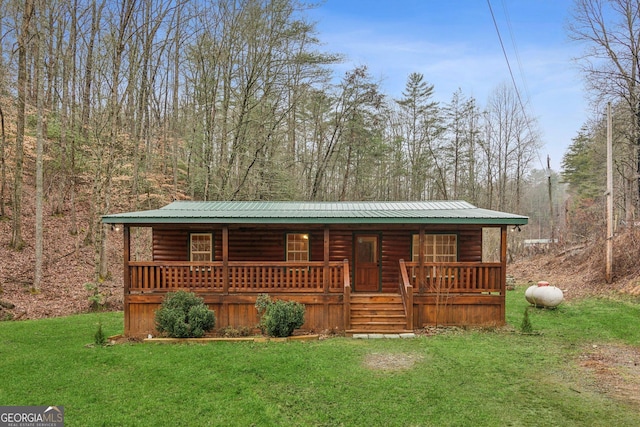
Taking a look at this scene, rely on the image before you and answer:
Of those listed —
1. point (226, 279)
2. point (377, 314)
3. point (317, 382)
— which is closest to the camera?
point (317, 382)

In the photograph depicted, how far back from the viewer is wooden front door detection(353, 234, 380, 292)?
1150cm

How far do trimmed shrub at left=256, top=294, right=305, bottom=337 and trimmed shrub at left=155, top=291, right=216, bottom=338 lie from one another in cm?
140

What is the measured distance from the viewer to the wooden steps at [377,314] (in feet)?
30.9

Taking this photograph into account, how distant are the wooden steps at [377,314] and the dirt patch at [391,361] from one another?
1.80m

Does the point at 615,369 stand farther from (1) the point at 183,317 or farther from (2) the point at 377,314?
(1) the point at 183,317

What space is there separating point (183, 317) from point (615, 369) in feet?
29.8

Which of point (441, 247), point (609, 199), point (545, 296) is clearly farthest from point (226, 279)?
point (609, 199)

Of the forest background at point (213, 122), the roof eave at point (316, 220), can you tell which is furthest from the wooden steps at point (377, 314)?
the forest background at point (213, 122)

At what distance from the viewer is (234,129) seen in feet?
52.8

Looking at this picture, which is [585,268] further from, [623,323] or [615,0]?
[615,0]

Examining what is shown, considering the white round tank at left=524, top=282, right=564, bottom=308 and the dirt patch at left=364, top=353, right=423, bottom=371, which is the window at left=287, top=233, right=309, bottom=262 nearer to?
the dirt patch at left=364, top=353, right=423, bottom=371

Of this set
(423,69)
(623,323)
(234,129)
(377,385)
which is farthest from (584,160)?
(377,385)

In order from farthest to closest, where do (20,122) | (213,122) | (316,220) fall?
(213,122), (20,122), (316,220)

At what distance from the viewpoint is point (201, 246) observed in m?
11.3
